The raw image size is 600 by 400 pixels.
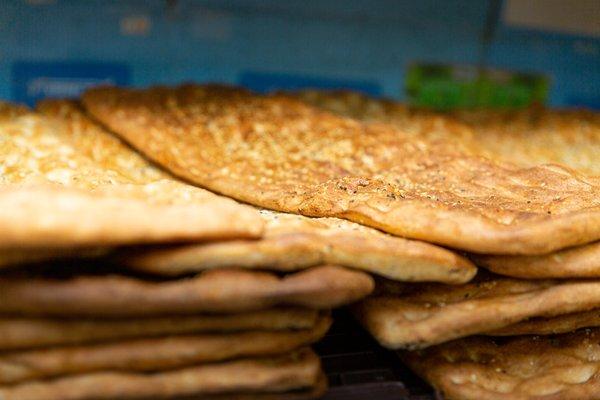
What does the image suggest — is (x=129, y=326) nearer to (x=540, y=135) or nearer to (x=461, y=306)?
(x=461, y=306)

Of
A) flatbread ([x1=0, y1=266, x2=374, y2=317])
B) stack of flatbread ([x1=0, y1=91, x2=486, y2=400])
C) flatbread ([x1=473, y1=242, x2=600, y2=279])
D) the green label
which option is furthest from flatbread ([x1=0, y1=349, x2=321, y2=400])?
the green label

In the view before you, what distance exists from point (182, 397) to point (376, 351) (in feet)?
1.87

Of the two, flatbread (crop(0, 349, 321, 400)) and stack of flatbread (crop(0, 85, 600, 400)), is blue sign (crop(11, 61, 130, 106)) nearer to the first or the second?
Result: stack of flatbread (crop(0, 85, 600, 400))

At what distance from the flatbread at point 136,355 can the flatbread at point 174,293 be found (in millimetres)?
68

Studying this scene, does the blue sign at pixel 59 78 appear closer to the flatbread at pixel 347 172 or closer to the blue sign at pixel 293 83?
the flatbread at pixel 347 172

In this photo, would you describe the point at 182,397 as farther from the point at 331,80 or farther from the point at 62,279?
the point at 331,80

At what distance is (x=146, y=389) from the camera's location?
3.99ft

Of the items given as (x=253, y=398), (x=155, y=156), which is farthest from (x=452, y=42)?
(x=253, y=398)

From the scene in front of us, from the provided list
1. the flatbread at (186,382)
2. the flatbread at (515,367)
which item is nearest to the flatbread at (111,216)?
the flatbread at (186,382)

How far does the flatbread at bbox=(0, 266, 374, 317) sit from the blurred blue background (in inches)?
64.9

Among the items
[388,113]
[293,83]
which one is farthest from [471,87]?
[293,83]

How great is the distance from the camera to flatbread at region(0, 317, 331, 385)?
3.95ft

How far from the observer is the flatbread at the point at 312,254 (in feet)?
4.11

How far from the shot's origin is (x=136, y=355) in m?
1.22
